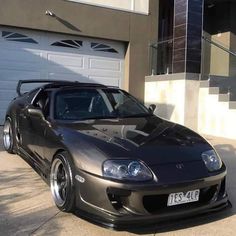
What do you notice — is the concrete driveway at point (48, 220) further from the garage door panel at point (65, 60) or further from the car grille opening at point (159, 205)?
the garage door panel at point (65, 60)

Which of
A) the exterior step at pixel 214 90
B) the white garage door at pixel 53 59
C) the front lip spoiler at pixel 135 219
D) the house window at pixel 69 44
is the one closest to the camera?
the front lip spoiler at pixel 135 219

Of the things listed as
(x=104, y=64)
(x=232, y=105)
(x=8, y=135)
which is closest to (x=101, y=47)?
(x=104, y=64)

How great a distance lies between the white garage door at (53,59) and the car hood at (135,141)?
8.03 m

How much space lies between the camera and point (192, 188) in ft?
14.3

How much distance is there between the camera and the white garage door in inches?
509

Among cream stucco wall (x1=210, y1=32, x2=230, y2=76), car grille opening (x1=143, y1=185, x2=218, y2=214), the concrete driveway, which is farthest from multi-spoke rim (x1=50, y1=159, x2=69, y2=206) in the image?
cream stucco wall (x1=210, y1=32, x2=230, y2=76)

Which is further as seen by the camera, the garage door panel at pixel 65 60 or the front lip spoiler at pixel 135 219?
the garage door panel at pixel 65 60

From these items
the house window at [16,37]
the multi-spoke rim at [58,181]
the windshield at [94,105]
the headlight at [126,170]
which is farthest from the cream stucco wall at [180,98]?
the headlight at [126,170]

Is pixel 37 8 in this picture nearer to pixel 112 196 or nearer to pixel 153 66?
pixel 153 66

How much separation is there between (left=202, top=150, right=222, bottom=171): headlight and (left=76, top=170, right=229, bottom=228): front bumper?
0.77ft

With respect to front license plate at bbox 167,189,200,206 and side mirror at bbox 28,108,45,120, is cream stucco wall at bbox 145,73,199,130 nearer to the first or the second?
side mirror at bbox 28,108,45,120

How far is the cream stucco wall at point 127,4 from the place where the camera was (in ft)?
46.2

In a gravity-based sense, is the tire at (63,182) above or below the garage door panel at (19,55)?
below

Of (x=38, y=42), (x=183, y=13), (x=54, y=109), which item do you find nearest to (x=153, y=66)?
(x=183, y=13)
